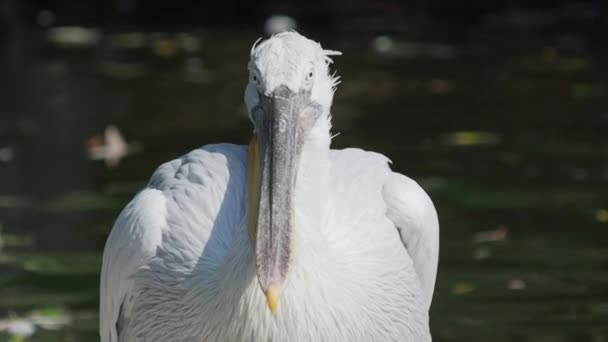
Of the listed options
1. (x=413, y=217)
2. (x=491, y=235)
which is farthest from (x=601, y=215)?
(x=413, y=217)

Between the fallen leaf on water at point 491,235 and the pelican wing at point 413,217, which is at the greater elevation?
the pelican wing at point 413,217

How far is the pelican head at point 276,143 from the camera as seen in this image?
11.2 ft

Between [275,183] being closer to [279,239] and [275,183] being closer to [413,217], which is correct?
[279,239]

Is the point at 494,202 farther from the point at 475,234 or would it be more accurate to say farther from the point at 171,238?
the point at 171,238

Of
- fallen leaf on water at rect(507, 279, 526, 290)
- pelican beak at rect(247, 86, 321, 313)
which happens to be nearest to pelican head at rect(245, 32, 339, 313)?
pelican beak at rect(247, 86, 321, 313)

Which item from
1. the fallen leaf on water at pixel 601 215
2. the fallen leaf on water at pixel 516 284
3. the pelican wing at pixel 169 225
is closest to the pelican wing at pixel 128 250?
the pelican wing at pixel 169 225

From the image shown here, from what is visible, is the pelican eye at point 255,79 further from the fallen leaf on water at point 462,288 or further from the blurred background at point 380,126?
the fallen leaf on water at point 462,288

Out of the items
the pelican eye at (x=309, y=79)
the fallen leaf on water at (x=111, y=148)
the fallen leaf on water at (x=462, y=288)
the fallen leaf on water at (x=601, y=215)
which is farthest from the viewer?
the fallen leaf on water at (x=111, y=148)

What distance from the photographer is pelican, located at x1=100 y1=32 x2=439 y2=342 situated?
3.47 metres

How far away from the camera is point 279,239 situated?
11.2ft

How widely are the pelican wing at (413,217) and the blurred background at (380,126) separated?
757 mm

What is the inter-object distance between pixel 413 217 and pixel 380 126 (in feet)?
13.0

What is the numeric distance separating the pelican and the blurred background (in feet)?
3.60

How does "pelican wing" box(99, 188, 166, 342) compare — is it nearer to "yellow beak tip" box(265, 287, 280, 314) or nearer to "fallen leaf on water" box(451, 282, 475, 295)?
"yellow beak tip" box(265, 287, 280, 314)
